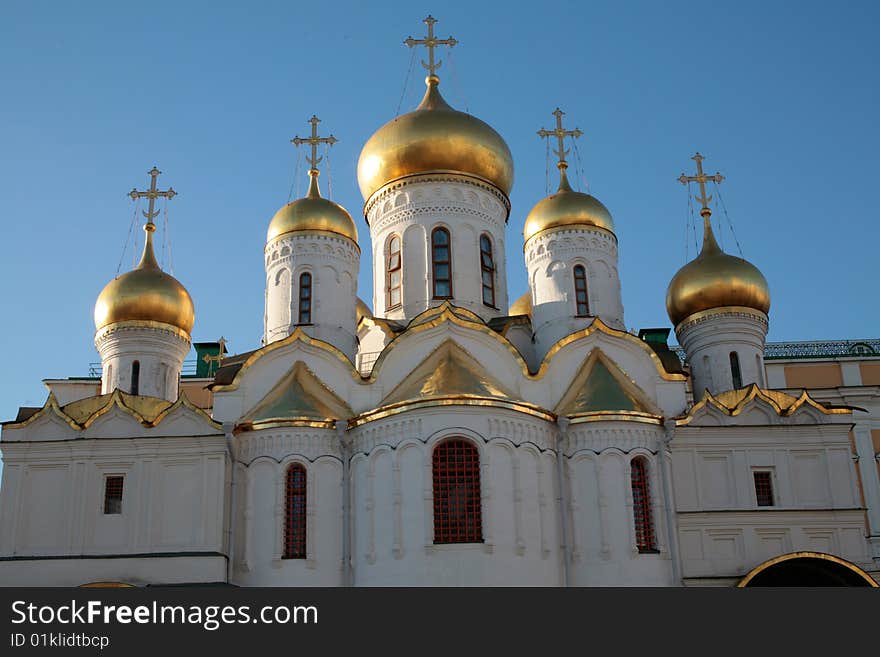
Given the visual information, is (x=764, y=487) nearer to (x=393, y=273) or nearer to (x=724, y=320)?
(x=724, y=320)

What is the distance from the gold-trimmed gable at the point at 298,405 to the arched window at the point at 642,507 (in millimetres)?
4906

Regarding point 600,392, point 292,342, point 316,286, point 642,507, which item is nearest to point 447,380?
point 600,392

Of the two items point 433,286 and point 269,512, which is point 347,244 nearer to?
point 433,286

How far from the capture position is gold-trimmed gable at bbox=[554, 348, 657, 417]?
1772cm

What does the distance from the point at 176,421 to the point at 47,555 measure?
114 inches

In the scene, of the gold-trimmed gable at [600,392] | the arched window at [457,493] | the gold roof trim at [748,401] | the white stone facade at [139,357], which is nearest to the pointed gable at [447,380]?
the arched window at [457,493]

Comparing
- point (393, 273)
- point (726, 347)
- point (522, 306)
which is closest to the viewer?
point (393, 273)

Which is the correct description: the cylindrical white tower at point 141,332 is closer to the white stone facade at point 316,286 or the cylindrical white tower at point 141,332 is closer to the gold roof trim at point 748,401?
the white stone facade at point 316,286

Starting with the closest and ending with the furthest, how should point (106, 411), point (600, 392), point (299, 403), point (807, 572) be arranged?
1. point (807, 572)
2. point (106, 411)
3. point (299, 403)
4. point (600, 392)

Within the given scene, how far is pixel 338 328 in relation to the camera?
67.2 ft

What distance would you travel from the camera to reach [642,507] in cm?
1745

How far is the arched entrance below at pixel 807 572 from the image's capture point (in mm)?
15938

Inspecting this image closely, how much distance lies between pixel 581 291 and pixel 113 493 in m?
9.63
